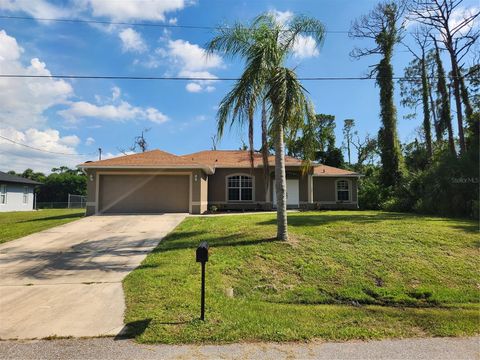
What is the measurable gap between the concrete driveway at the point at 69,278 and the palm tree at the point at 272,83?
13.6 ft

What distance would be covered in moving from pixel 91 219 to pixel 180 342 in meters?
12.0

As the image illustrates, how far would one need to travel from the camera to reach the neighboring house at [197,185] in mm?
16781

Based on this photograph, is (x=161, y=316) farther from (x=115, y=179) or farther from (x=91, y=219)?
(x=115, y=179)

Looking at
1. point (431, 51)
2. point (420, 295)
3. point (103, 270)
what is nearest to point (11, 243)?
point (103, 270)

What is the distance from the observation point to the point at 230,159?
21.7 meters

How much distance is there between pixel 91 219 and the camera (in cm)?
1452

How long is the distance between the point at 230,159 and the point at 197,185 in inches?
207

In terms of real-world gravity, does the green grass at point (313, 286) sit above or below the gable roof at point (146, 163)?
below

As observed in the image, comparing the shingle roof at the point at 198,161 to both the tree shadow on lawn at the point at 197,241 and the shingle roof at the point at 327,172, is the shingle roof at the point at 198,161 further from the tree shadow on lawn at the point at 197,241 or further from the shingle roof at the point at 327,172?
the tree shadow on lawn at the point at 197,241

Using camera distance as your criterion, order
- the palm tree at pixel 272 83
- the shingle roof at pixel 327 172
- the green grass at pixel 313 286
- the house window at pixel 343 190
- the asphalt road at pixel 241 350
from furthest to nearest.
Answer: the house window at pixel 343 190
the shingle roof at pixel 327 172
the palm tree at pixel 272 83
the green grass at pixel 313 286
the asphalt road at pixel 241 350

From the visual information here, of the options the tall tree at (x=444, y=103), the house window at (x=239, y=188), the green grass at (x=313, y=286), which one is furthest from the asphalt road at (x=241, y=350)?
the tall tree at (x=444, y=103)

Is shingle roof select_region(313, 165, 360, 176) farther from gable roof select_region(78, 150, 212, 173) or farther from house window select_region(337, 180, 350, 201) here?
gable roof select_region(78, 150, 212, 173)

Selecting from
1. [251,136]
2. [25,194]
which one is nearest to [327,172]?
[251,136]

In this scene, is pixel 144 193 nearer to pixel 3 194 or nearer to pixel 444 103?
pixel 3 194
